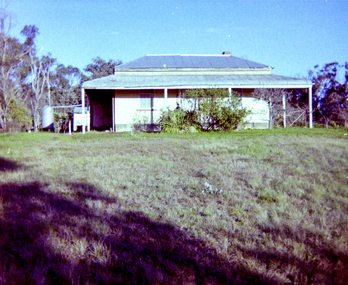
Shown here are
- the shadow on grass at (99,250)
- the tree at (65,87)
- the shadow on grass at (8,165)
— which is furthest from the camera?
the tree at (65,87)

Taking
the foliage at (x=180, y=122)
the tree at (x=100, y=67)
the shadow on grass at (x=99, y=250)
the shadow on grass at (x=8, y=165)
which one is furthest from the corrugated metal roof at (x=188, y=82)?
the tree at (x=100, y=67)

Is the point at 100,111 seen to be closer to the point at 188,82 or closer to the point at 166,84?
the point at 166,84

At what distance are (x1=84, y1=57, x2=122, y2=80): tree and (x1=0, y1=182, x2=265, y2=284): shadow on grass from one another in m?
36.2

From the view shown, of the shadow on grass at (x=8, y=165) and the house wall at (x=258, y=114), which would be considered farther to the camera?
the house wall at (x=258, y=114)

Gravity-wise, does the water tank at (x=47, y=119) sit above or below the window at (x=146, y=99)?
below

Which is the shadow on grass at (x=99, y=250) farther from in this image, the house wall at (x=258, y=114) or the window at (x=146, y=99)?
the house wall at (x=258, y=114)

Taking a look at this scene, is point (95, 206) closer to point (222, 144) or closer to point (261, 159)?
point (261, 159)

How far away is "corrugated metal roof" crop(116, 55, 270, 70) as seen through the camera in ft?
66.5

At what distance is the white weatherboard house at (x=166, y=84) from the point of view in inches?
→ 663

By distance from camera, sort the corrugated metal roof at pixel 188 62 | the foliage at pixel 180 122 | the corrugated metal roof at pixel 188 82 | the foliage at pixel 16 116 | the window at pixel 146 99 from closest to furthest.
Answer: the foliage at pixel 180 122
the foliage at pixel 16 116
the corrugated metal roof at pixel 188 82
the window at pixel 146 99
the corrugated metal roof at pixel 188 62

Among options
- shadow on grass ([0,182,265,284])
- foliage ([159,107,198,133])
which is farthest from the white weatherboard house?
shadow on grass ([0,182,265,284])

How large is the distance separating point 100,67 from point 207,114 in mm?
29244

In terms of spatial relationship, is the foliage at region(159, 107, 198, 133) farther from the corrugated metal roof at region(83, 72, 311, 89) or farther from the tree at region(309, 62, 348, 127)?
the tree at region(309, 62, 348, 127)

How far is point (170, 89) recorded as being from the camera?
722 inches
